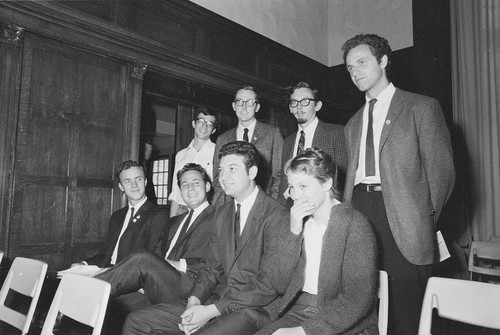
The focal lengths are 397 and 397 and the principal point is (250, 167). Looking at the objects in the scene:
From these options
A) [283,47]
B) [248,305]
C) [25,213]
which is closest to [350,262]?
[248,305]

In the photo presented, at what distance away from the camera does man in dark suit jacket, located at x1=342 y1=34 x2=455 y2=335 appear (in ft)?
6.44

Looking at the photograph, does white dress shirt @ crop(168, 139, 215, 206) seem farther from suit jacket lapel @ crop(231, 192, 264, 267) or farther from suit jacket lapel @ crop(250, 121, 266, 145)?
suit jacket lapel @ crop(231, 192, 264, 267)

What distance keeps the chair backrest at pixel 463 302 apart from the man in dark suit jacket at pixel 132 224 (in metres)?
2.03

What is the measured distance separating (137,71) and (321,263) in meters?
3.31

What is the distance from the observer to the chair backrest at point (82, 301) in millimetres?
1609

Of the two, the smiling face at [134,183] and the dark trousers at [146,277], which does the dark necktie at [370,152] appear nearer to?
the dark trousers at [146,277]

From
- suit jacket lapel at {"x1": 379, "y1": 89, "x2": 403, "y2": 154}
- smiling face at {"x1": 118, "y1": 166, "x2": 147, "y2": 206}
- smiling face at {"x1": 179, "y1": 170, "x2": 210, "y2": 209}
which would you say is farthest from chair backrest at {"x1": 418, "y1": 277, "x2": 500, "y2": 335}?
smiling face at {"x1": 118, "y1": 166, "x2": 147, "y2": 206}

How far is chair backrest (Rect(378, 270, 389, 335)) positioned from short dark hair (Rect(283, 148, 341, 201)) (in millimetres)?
411

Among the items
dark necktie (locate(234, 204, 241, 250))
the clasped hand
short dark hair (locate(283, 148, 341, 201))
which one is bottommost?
the clasped hand

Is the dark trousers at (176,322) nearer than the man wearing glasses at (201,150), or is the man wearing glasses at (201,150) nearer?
the dark trousers at (176,322)

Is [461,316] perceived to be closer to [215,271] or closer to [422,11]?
[215,271]

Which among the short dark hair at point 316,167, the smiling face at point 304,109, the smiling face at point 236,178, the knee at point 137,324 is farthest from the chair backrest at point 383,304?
the smiling face at point 304,109

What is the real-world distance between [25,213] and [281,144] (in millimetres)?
2291

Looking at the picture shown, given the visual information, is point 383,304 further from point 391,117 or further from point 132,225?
point 132,225
